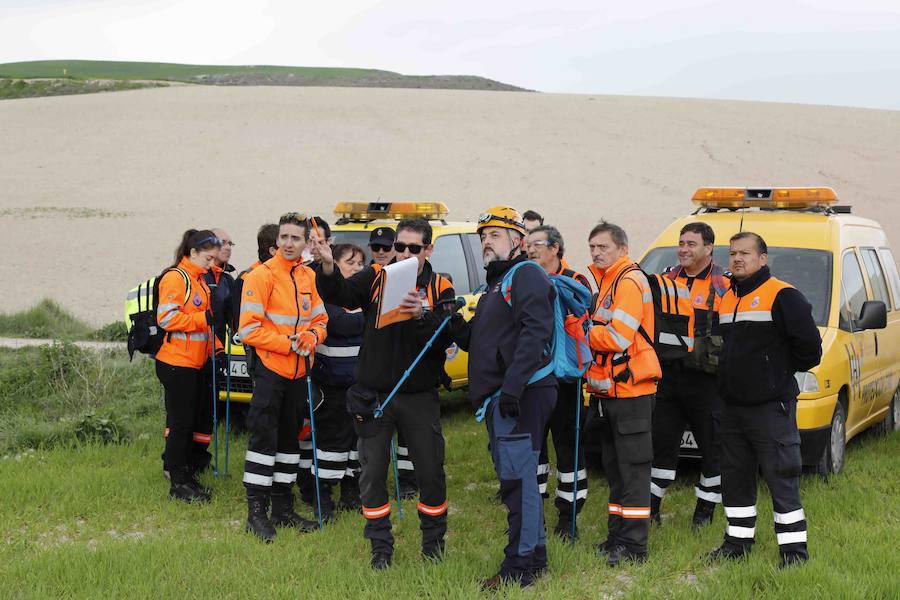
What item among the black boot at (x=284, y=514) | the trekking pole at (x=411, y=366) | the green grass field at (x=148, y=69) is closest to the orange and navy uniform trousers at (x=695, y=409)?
the trekking pole at (x=411, y=366)

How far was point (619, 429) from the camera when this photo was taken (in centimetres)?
527

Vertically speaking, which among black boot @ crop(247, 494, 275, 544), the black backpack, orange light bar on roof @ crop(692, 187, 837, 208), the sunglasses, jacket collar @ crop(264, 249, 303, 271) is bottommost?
black boot @ crop(247, 494, 275, 544)

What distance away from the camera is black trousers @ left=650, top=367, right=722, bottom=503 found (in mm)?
5785

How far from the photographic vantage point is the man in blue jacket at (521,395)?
15.3 ft

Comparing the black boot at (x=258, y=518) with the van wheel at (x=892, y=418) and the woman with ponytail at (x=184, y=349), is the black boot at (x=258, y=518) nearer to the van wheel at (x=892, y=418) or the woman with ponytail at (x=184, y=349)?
the woman with ponytail at (x=184, y=349)

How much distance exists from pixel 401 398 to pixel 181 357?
6.94 feet

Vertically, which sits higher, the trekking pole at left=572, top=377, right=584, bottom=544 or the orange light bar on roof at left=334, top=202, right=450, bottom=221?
the orange light bar on roof at left=334, top=202, right=450, bottom=221

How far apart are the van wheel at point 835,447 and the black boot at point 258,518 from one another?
3806 mm

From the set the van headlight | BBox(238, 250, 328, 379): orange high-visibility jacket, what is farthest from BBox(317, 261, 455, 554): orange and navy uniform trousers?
the van headlight

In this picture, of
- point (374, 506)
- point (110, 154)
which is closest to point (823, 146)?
point (110, 154)

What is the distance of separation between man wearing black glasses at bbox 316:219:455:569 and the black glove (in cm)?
67

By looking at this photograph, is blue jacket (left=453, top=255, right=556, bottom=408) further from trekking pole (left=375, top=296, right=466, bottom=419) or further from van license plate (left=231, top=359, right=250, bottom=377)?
van license plate (left=231, top=359, right=250, bottom=377)

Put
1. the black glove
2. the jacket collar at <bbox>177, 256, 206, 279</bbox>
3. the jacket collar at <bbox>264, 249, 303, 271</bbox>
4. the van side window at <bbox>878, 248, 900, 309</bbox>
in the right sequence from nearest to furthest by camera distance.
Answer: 1. the black glove
2. the jacket collar at <bbox>264, 249, 303, 271</bbox>
3. the jacket collar at <bbox>177, 256, 206, 279</bbox>
4. the van side window at <bbox>878, 248, 900, 309</bbox>

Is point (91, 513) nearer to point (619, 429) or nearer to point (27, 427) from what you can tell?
point (27, 427)
